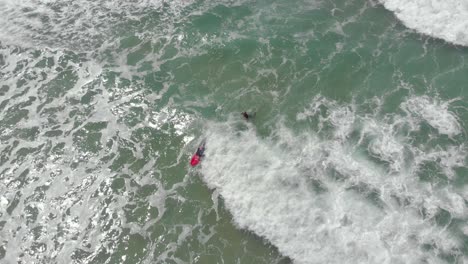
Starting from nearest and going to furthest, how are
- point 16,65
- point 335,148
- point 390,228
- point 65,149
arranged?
point 390,228
point 335,148
point 65,149
point 16,65

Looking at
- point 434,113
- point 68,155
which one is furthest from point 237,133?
point 434,113

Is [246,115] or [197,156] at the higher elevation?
[246,115]

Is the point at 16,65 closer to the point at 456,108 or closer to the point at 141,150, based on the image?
the point at 141,150

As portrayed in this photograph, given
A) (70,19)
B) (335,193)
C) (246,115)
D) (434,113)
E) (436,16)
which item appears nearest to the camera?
(335,193)

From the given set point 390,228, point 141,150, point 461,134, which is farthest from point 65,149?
point 461,134

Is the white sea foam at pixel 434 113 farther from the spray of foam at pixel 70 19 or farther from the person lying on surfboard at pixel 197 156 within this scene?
the spray of foam at pixel 70 19

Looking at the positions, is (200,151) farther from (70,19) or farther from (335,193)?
(70,19)
